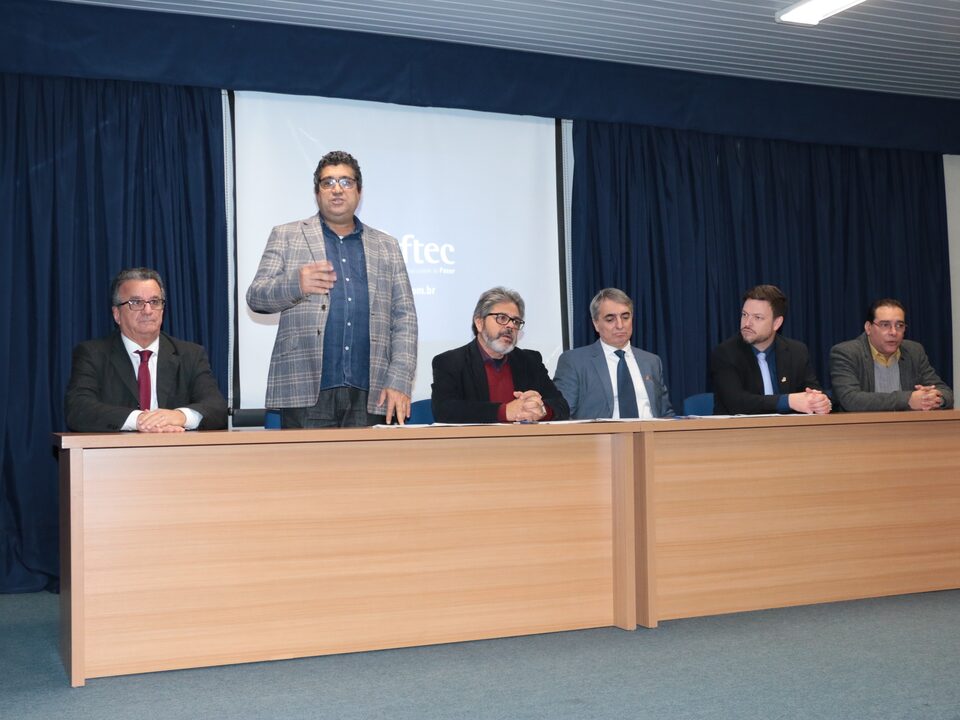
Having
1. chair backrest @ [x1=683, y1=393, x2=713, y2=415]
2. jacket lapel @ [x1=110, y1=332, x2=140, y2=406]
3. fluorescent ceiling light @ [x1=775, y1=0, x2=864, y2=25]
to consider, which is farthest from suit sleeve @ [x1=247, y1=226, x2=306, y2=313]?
fluorescent ceiling light @ [x1=775, y1=0, x2=864, y2=25]

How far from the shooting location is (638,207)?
596 cm

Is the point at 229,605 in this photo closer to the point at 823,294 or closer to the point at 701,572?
the point at 701,572

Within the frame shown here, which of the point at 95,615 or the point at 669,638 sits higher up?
the point at 95,615

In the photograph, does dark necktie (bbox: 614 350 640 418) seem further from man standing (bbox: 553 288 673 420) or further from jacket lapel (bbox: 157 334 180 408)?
jacket lapel (bbox: 157 334 180 408)

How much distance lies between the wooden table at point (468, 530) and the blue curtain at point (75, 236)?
192 centimetres

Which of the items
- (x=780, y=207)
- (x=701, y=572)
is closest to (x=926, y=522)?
(x=701, y=572)

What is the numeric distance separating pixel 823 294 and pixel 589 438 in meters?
3.56

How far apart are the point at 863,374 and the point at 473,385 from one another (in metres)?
1.99

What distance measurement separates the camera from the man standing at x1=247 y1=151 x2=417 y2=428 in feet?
11.8

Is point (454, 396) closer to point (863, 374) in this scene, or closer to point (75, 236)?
point (863, 374)

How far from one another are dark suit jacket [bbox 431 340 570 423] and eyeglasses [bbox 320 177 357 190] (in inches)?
29.6

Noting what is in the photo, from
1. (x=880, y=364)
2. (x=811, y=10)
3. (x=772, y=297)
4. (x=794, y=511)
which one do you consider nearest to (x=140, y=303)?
(x=794, y=511)

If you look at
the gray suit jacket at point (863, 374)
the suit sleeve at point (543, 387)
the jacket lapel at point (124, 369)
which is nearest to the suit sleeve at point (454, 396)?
the suit sleeve at point (543, 387)

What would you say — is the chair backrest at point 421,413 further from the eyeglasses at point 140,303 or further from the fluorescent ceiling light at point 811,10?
the fluorescent ceiling light at point 811,10
